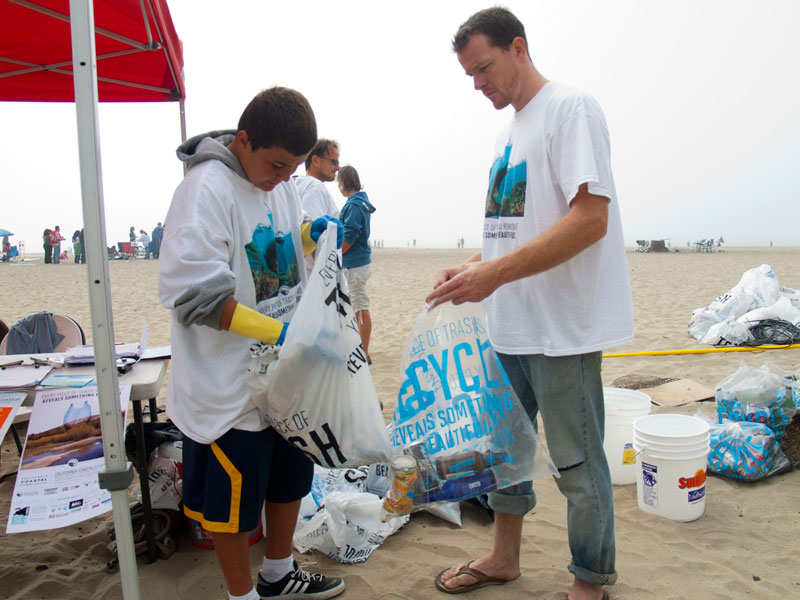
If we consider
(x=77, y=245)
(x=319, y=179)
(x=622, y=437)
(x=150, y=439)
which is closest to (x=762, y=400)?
(x=622, y=437)

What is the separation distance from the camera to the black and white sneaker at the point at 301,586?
186 cm

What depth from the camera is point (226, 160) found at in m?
1.51

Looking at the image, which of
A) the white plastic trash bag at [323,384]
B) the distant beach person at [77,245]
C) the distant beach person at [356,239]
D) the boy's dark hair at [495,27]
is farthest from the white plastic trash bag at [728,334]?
the distant beach person at [77,245]

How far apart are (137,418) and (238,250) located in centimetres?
96

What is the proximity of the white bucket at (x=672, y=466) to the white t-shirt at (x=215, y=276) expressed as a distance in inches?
67.9

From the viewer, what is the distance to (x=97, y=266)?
1.33m

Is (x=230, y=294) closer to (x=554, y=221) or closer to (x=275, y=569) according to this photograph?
(x=554, y=221)

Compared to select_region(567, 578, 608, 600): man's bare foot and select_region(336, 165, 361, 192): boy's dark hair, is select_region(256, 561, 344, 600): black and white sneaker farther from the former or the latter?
select_region(336, 165, 361, 192): boy's dark hair

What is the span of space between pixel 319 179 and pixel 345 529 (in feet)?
9.58

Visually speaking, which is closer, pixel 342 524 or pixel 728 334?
pixel 342 524

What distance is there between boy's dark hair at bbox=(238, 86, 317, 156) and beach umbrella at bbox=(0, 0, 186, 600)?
0.37 meters

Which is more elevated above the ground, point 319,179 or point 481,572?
point 319,179

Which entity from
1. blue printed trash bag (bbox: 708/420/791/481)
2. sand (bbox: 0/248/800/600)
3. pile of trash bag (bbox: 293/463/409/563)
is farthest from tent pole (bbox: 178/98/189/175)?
blue printed trash bag (bbox: 708/420/791/481)

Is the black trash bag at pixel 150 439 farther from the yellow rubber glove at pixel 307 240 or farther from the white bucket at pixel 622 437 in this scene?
the white bucket at pixel 622 437
